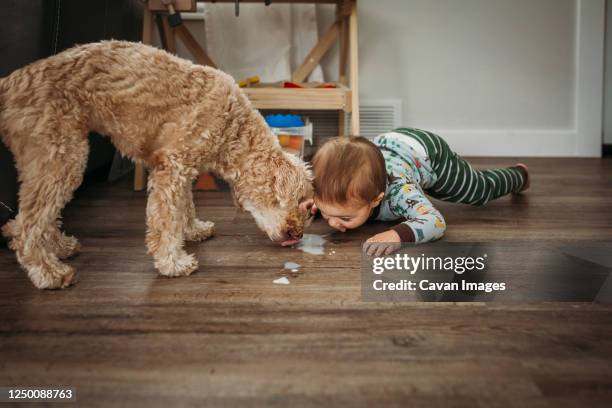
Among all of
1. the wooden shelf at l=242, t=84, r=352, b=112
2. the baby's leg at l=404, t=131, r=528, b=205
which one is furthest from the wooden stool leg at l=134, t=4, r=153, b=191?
the baby's leg at l=404, t=131, r=528, b=205

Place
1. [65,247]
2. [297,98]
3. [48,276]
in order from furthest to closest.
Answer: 1. [297,98]
2. [65,247]
3. [48,276]

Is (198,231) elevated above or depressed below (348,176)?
below

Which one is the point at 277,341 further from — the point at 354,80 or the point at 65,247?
the point at 354,80

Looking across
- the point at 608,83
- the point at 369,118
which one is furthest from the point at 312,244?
the point at 608,83

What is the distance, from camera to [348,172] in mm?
1608

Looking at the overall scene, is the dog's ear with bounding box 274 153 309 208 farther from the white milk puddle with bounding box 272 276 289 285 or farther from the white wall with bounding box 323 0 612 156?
the white wall with bounding box 323 0 612 156

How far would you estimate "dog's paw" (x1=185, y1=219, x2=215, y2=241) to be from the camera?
171 centimetres

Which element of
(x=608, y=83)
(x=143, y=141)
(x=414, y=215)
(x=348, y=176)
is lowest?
(x=414, y=215)

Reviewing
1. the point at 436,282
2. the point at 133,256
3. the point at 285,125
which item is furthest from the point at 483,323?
the point at 285,125

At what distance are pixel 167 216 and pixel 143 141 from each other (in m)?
0.20

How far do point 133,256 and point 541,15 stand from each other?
9.18 ft

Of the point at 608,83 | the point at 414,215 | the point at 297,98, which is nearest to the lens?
the point at 414,215

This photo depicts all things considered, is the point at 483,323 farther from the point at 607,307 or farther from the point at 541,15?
the point at 541,15

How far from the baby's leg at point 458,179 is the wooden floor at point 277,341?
1.99 ft
